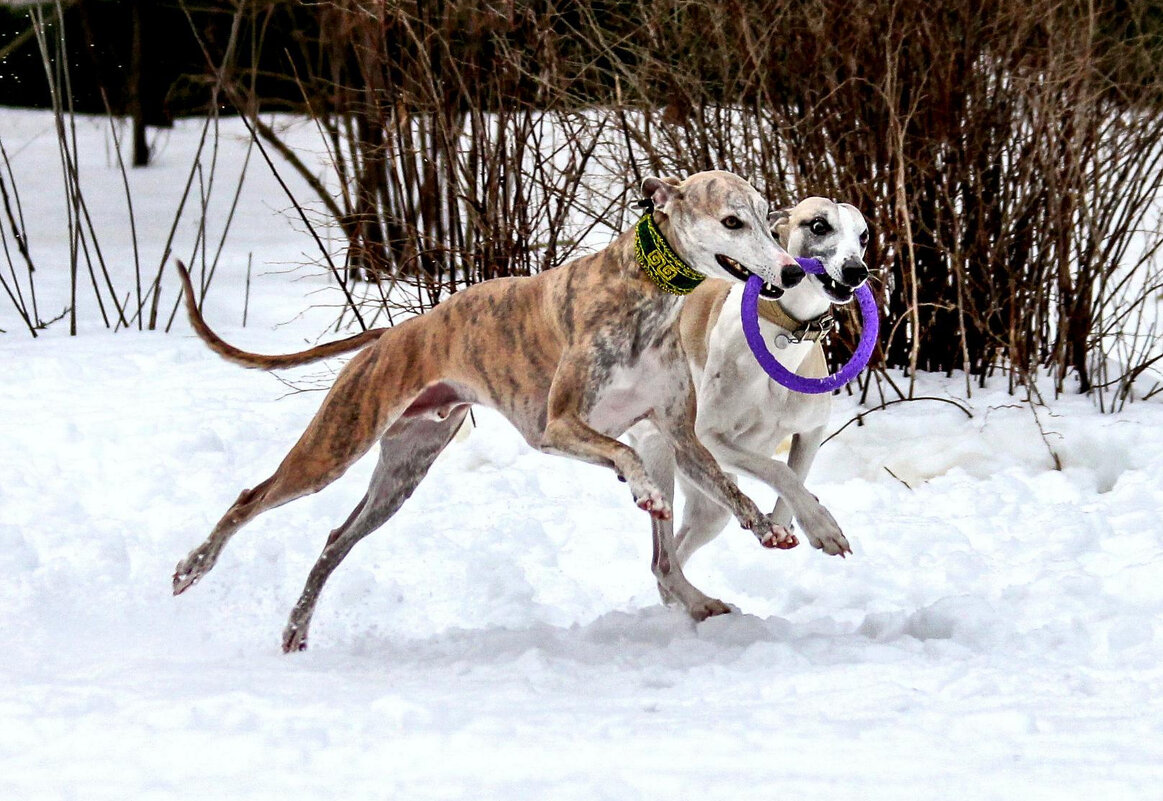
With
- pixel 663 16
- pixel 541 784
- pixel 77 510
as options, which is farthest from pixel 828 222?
pixel 77 510

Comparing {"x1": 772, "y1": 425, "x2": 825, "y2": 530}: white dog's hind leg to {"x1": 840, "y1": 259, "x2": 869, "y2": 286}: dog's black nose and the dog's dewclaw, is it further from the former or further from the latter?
the dog's dewclaw

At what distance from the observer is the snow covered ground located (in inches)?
100

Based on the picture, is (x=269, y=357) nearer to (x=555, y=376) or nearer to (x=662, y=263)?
(x=555, y=376)

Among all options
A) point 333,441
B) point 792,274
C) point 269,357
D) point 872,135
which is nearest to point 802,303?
point 792,274

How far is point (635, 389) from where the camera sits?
Answer: 11.3ft

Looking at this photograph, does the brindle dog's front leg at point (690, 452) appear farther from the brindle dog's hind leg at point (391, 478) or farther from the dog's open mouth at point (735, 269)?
the brindle dog's hind leg at point (391, 478)

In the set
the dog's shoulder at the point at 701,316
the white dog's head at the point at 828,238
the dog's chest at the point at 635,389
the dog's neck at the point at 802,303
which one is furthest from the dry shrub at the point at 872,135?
the dog's chest at the point at 635,389

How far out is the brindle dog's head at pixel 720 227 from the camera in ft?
10.4

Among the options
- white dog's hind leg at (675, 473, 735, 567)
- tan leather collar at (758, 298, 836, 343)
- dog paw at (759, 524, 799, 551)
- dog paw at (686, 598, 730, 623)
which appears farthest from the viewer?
white dog's hind leg at (675, 473, 735, 567)

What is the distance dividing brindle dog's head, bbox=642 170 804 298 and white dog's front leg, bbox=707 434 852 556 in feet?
2.11

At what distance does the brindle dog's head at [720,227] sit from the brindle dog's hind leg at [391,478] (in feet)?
3.14

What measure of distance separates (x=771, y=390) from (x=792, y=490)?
1.24 feet

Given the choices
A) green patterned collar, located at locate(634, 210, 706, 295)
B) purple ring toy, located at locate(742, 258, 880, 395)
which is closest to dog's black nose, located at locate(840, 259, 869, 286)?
purple ring toy, located at locate(742, 258, 880, 395)

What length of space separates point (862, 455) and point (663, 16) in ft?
6.41
